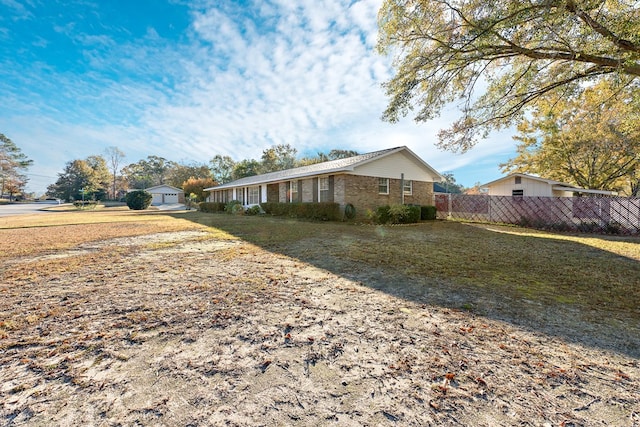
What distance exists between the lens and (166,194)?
152 ft

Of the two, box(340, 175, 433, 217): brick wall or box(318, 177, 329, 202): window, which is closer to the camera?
box(340, 175, 433, 217): brick wall

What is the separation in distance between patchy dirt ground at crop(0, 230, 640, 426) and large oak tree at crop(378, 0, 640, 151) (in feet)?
20.5

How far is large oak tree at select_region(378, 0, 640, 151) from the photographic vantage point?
528 centimetres

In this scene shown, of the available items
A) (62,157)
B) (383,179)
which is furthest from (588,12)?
(62,157)

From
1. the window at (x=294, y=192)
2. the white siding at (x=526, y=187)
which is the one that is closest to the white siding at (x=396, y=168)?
the window at (x=294, y=192)

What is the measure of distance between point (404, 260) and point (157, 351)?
447 centimetres

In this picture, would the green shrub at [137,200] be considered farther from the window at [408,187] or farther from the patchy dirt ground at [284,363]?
the patchy dirt ground at [284,363]

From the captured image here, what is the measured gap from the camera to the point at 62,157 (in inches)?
2094

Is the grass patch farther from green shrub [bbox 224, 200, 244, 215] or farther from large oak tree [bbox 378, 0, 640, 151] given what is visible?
green shrub [bbox 224, 200, 244, 215]

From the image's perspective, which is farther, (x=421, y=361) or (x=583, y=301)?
(x=583, y=301)

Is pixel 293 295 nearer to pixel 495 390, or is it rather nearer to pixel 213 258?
pixel 495 390

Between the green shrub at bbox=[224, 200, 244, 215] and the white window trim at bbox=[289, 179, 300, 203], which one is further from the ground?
the white window trim at bbox=[289, 179, 300, 203]

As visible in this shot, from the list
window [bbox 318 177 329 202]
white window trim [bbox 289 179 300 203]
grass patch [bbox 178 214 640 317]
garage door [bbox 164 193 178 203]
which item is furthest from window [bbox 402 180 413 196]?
garage door [bbox 164 193 178 203]

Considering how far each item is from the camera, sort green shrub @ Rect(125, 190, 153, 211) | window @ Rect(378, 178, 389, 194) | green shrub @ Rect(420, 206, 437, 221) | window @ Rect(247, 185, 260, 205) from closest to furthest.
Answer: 1. window @ Rect(378, 178, 389, 194)
2. green shrub @ Rect(420, 206, 437, 221)
3. window @ Rect(247, 185, 260, 205)
4. green shrub @ Rect(125, 190, 153, 211)
